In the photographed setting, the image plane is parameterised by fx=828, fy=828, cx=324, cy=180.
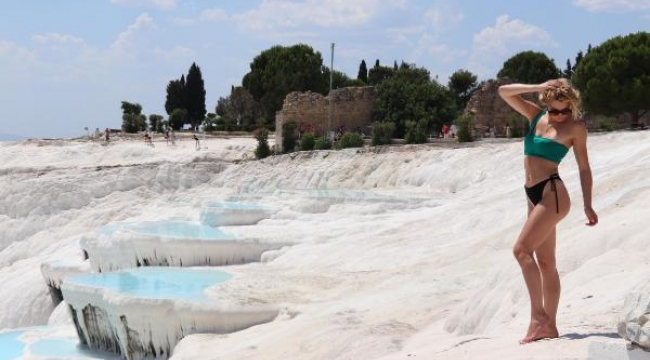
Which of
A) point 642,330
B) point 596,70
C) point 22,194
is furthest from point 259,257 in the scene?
point 596,70

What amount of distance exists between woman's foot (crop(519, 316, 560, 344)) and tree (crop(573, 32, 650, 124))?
27.1 meters

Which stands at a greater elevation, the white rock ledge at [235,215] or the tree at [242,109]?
the tree at [242,109]

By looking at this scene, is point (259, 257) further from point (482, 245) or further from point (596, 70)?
point (596, 70)

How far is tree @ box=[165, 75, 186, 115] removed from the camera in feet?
167

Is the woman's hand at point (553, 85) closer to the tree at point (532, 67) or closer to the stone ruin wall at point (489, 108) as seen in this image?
the stone ruin wall at point (489, 108)

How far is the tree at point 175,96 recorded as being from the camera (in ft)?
167

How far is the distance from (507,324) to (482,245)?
4.70 meters

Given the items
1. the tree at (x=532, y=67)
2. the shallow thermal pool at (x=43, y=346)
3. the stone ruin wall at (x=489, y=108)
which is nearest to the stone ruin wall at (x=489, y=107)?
the stone ruin wall at (x=489, y=108)

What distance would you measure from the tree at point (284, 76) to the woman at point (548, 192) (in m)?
40.2

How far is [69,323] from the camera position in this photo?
472 inches

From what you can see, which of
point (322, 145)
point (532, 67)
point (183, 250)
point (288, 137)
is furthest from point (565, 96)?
point (532, 67)

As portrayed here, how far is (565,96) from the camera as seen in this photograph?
4125 mm

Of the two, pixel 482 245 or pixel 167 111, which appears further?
pixel 167 111

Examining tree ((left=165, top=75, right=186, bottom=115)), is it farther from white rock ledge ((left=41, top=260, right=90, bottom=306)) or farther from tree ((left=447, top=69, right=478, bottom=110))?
white rock ledge ((left=41, top=260, right=90, bottom=306))
